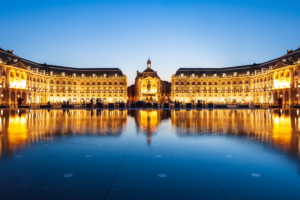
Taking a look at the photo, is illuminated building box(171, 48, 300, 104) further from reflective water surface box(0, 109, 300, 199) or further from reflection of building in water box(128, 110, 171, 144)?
reflective water surface box(0, 109, 300, 199)

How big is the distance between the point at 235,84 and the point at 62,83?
72.5m

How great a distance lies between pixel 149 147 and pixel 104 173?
7.54ft

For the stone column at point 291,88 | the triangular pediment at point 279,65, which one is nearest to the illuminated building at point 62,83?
the triangular pediment at point 279,65

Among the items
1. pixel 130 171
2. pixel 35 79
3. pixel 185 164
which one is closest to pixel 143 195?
pixel 130 171

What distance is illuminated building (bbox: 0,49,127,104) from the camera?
57750mm

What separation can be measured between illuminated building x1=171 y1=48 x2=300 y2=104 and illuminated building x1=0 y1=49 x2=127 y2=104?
90.7 ft

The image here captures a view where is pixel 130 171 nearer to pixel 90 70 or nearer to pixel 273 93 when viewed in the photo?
pixel 273 93

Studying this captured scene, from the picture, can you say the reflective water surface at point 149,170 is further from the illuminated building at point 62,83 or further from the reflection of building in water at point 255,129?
the illuminated building at point 62,83

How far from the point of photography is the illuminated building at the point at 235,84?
59969mm

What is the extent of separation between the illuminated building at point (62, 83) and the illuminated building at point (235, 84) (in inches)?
1088

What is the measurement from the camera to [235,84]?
263ft

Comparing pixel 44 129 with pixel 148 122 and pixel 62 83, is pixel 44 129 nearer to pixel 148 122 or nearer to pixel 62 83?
pixel 148 122

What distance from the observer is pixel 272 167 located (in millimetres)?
4266

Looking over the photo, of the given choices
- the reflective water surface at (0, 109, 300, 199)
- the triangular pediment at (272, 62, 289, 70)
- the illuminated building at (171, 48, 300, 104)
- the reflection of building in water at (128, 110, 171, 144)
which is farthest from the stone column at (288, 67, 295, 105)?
the reflective water surface at (0, 109, 300, 199)
